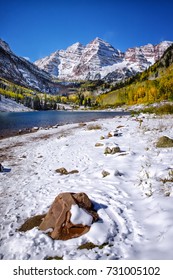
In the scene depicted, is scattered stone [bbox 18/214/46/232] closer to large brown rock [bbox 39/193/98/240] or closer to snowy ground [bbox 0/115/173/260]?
snowy ground [bbox 0/115/173/260]


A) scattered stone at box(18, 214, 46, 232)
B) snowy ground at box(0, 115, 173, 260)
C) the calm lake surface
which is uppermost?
the calm lake surface

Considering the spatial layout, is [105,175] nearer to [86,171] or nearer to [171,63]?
[86,171]

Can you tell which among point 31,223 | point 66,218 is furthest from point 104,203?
point 31,223

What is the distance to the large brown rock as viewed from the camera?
19.1 feet

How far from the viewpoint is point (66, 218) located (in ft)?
19.7

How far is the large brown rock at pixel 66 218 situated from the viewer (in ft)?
19.1

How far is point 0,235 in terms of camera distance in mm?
6262

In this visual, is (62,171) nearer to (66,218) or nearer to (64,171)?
(64,171)

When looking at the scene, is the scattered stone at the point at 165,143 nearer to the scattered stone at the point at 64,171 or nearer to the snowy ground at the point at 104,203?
the snowy ground at the point at 104,203

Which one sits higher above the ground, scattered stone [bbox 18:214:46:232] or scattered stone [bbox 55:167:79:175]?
scattered stone [bbox 55:167:79:175]

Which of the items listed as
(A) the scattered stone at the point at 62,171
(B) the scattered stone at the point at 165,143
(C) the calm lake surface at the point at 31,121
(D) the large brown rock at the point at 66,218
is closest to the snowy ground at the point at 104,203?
(D) the large brown rock at the point at 66,218

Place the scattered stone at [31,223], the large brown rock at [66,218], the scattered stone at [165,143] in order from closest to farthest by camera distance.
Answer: the large brown rock at [66,218] < the scattered stone at [31,223] < the scattered stone at [165,143]

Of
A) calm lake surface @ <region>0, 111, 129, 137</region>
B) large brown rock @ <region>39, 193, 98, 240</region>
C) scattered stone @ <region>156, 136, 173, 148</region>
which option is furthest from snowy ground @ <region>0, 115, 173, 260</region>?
calm lake surface @ <region>0, 111, 129, 137</region>
